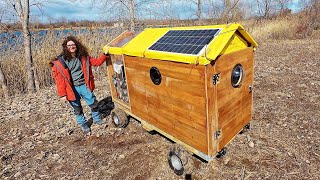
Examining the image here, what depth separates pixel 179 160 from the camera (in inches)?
119

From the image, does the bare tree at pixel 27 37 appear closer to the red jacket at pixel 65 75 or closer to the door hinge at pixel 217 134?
the red jacket at pixel 65 75

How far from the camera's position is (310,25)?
49.4 feet

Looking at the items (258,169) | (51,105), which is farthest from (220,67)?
(51,105)

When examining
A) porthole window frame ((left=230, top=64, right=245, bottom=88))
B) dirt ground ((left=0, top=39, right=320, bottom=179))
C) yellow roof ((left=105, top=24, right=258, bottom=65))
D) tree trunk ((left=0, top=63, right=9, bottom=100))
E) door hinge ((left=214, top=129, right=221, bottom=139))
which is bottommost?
dirt ground ((left=0, top=39, right=320, bottom=179))

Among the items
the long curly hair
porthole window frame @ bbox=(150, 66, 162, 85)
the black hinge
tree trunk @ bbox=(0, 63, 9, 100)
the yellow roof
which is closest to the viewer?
the yellow roof

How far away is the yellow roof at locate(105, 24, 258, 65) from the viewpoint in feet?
7.89

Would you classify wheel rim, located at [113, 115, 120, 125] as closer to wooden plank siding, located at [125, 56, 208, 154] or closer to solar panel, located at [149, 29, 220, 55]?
wooden plank siding, located at [125, 56, 208, 154]

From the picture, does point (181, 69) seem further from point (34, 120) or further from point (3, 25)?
point (3, 25)

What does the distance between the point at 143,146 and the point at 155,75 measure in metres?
1.39

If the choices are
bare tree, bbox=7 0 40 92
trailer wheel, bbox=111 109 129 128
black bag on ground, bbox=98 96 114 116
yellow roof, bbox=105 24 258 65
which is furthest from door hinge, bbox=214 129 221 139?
bare tree, bbox=7 0 40 92

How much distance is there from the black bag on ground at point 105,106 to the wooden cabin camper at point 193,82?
6.00 feet

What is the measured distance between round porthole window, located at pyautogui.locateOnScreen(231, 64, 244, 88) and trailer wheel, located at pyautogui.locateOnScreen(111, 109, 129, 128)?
7.59 ft

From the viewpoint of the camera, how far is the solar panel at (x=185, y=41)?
265 cm

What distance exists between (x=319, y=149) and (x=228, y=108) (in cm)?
174
